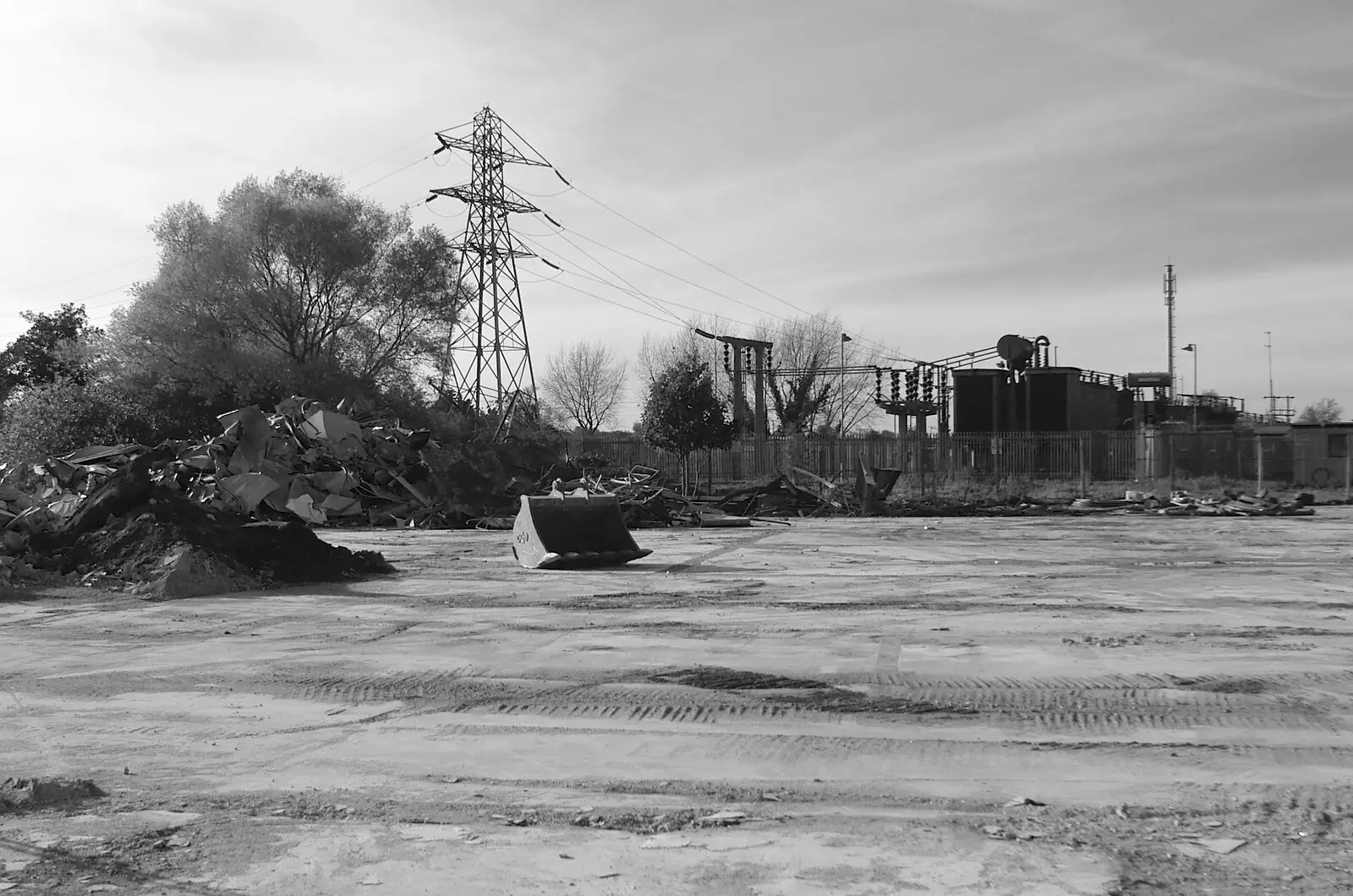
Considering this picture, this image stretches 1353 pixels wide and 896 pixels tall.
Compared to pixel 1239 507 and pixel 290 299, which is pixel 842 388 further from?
pixel 1239 507

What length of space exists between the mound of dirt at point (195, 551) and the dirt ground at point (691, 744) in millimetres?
1357

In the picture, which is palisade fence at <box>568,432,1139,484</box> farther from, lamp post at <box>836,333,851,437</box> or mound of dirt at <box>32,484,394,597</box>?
lamp post at <box>836,333,851,437</box>

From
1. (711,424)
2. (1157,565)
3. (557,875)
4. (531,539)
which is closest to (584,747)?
(557,875)

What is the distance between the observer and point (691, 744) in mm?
5570

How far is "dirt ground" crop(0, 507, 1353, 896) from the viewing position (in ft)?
12.7

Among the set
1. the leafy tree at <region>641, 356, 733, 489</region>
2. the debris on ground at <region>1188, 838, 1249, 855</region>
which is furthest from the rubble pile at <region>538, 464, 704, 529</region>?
the debris on ground at <region>1188, 838, 1249, 855</region>

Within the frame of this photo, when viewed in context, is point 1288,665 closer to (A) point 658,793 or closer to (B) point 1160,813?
(B) point 1160,813

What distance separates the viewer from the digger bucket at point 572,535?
15.0m

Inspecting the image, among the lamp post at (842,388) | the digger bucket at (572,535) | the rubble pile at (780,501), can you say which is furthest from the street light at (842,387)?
the digger bucket at (572,535)

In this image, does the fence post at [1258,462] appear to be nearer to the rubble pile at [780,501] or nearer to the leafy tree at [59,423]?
the rubble pile at [780,501]

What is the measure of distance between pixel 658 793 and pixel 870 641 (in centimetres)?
419

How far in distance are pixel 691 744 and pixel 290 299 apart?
39.1 meters

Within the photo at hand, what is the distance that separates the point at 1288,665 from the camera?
A: 740cm

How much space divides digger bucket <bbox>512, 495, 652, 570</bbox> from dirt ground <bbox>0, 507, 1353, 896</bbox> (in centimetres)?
348
